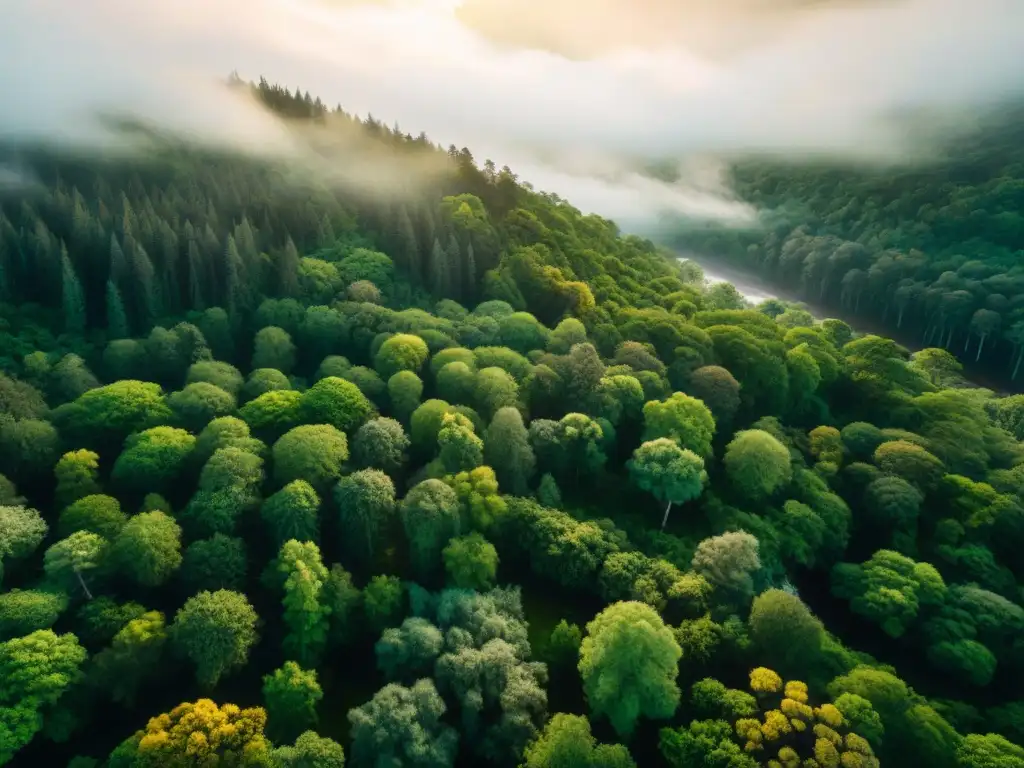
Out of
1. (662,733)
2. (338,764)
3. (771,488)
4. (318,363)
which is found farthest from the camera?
(318,363)

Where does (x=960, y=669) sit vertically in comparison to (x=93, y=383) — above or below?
below

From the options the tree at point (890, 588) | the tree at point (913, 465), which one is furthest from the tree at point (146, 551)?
the tree at point (913, 465)

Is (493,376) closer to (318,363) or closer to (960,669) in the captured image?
(318,363)

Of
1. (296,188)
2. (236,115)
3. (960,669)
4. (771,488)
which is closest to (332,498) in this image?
(771,488)

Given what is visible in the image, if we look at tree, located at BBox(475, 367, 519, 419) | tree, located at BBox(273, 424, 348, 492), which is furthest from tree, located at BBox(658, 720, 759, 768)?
tree, located at BBox(273, 424, 348, 492)

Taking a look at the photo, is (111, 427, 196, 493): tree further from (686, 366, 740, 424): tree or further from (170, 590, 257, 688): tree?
(686, 366, 740, 424): tree

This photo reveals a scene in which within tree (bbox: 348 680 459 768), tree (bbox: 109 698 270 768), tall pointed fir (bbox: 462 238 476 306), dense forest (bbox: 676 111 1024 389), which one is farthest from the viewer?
dense forest (bbox: 676 111 1024 389)

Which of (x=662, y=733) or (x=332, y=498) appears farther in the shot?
(x=332, y=498)
